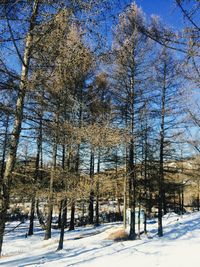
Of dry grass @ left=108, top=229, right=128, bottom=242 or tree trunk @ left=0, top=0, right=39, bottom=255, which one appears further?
dry grass @ left=108, top=229, right=128, bottom=242

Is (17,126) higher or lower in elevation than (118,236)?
higher

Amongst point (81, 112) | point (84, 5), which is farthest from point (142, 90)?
point (84, 5)

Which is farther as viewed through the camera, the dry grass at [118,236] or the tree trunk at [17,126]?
the dry grass at [118,236]

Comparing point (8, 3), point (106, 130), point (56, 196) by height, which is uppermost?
point (8, 3)

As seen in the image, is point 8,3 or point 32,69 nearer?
point 8,3

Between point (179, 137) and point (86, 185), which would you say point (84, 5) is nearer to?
point (86, 185)

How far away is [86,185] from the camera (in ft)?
34.4

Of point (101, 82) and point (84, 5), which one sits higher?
point (101, 82)

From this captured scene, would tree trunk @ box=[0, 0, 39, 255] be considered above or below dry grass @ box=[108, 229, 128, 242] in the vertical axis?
above

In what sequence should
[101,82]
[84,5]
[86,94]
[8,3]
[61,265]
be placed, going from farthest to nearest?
1. [101,82]
2. [86,94]
3. [61,265]
4. [84,5]
5. [8,3]

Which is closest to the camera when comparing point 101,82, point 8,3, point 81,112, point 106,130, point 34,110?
point 8,3

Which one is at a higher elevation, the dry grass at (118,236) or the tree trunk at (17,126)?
the tree trunk at (17,126)

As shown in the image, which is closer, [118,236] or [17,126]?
[17,126]

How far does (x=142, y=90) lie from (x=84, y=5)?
10.8 meters
